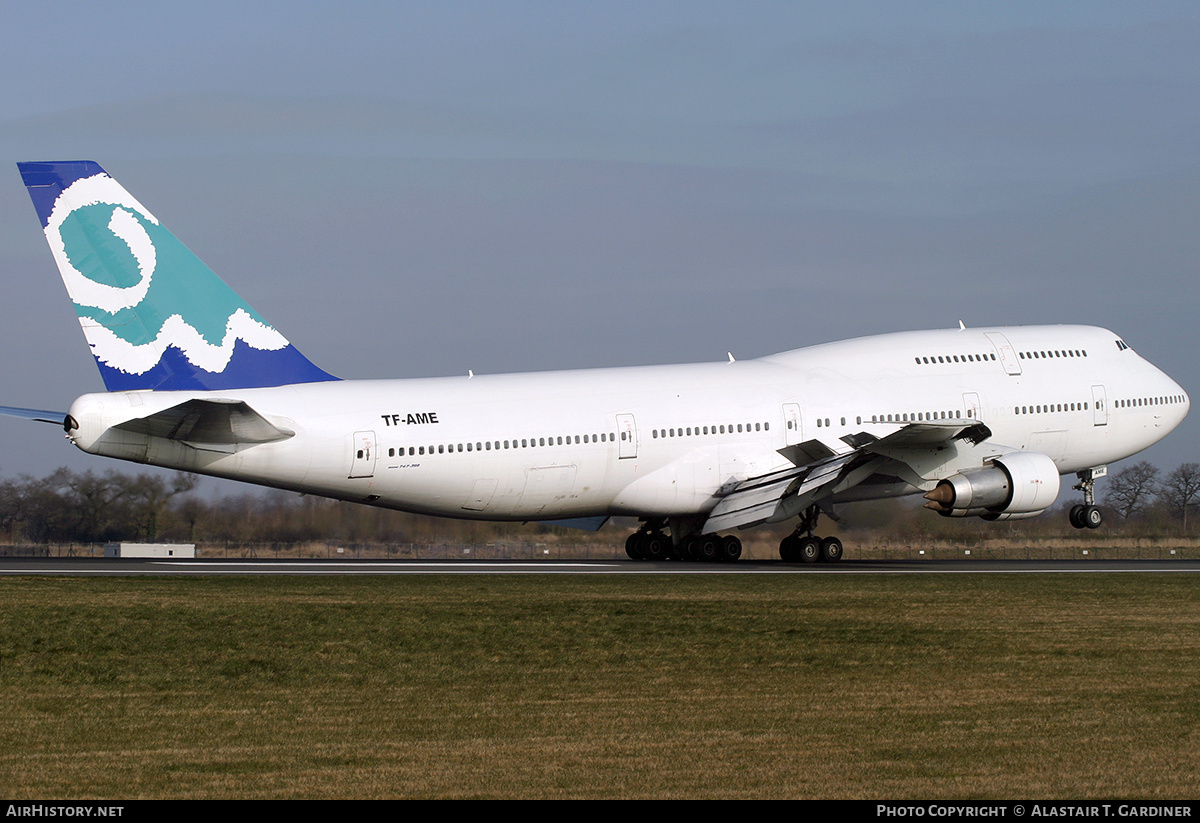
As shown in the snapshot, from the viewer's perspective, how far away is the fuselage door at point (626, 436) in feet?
110

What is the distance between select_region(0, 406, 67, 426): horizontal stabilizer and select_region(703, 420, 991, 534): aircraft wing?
51.9 ft

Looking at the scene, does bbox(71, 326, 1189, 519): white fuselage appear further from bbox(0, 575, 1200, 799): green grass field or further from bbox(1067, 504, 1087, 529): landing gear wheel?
bbox(0, 575, 1200, 799): green grass field

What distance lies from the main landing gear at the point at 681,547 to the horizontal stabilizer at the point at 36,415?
1544cm

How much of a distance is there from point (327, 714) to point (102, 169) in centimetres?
2062

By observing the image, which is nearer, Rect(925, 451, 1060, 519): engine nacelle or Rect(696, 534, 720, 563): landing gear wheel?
Rect(925, 451, 1060, 519): engine nacelle

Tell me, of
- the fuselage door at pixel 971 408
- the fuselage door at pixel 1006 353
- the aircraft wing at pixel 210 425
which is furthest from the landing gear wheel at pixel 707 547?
the aircraft wing at pixel 210 425

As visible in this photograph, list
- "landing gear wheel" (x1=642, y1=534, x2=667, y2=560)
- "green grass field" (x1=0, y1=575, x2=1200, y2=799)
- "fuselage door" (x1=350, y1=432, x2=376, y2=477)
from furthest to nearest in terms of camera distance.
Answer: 1. "landing gear wheel" (x1=642, y1=534, x2=667, y2=560)
2. "fuselage door" (x1=350, y1=432, x2=376, y2=477)
3. "green grass field" (x1=0, y1=575, x2=1200, y2=799)

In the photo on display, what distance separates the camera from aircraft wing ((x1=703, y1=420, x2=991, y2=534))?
32.5 metres

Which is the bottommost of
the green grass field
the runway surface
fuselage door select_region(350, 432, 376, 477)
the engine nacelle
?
the green grass field

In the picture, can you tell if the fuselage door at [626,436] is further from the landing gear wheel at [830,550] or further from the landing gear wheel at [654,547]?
the landing gear wheel at [830,550]

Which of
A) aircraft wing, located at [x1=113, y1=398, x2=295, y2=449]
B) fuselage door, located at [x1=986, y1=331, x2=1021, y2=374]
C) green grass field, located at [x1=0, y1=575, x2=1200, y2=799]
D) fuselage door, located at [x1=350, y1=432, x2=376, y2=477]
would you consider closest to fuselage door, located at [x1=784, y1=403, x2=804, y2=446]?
fuselage door, located at [x1=986, y1=331, x2=1021, y2=374]

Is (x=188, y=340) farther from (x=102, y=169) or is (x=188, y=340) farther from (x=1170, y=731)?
(x=1170, y=731)

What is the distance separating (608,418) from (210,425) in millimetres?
9758

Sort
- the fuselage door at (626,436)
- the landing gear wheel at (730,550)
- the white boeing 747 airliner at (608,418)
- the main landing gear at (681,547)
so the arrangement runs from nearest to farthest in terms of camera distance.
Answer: the white boeing 747 airliner at (608,418)
the fuselage door at (626,436)
the landing gear wheel at (730,550)
the main landing gear at (681,547)
